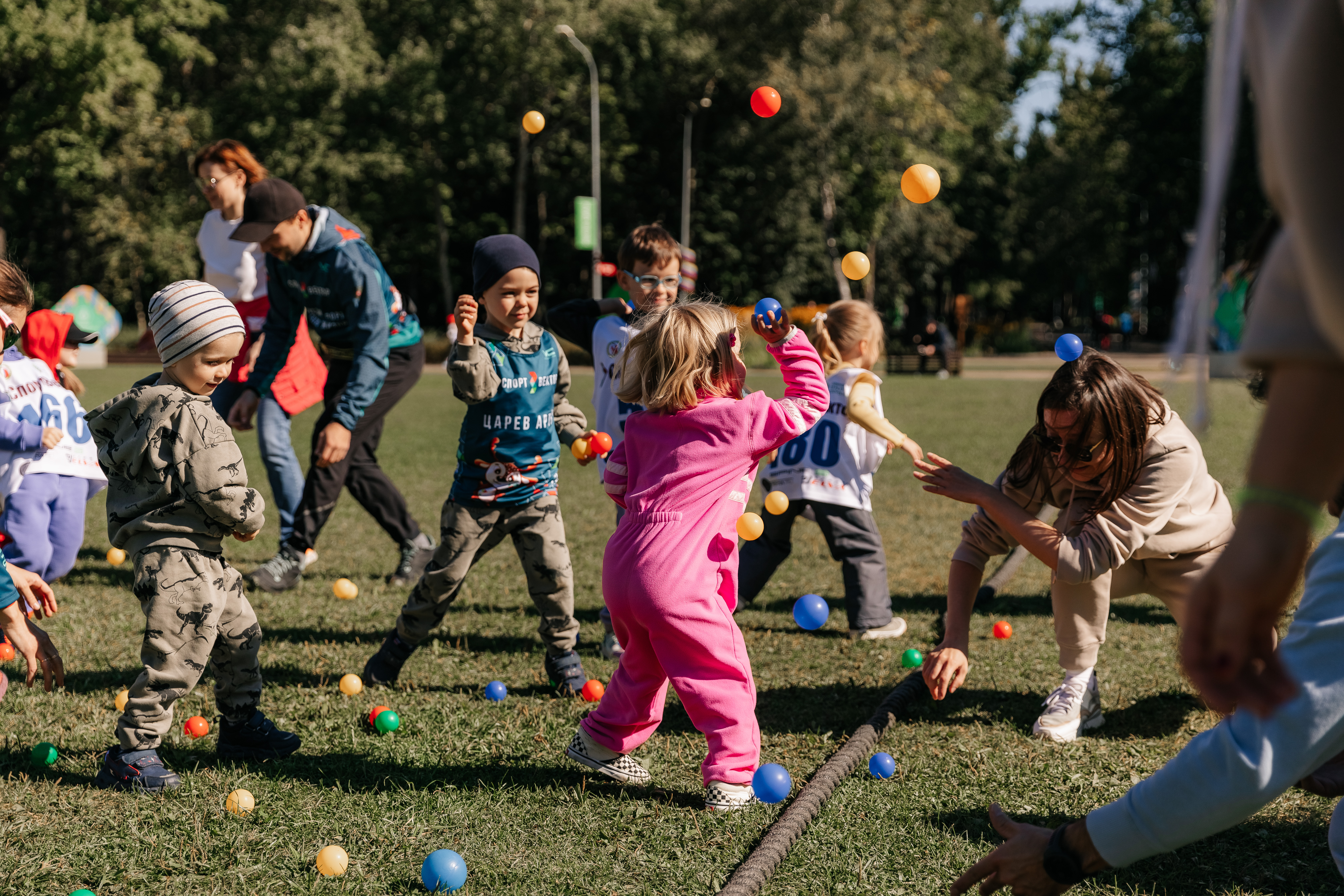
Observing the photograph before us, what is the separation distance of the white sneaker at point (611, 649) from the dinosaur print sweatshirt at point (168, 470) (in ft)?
6.71

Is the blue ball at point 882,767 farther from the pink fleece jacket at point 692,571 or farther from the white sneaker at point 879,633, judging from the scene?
the white sneaker at point 879,633

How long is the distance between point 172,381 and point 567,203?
4158cm

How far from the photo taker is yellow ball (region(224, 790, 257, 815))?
11.4 ft

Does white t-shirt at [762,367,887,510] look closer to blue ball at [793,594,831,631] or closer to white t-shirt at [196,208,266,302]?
blue ball at [793,594,831,631]

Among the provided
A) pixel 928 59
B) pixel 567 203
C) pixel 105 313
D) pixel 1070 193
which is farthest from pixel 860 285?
pixel 105 313

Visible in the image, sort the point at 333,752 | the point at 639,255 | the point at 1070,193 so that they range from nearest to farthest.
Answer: the point at 333,752, the point at 639,255, the point at 1070,193

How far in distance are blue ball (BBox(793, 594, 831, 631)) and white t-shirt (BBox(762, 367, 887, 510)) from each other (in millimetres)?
621

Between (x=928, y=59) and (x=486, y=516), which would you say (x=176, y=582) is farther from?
(x=928, y=59)

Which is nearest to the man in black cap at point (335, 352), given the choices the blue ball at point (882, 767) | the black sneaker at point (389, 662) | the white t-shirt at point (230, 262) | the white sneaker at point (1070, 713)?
the white t-shirt at point (230, 262)

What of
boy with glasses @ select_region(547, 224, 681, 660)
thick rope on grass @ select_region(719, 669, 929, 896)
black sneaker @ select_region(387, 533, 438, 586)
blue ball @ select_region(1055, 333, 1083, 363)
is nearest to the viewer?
thick rope on grass @ select_region(719, 669, 929, 896)

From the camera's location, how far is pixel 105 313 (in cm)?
1739

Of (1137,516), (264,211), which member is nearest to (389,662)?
(264,211)

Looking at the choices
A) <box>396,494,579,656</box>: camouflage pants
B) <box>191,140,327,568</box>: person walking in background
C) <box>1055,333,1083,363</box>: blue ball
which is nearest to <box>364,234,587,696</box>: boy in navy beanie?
<box>396,494,579,656</box>: camouflage pants

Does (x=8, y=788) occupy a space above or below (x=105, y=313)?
above
